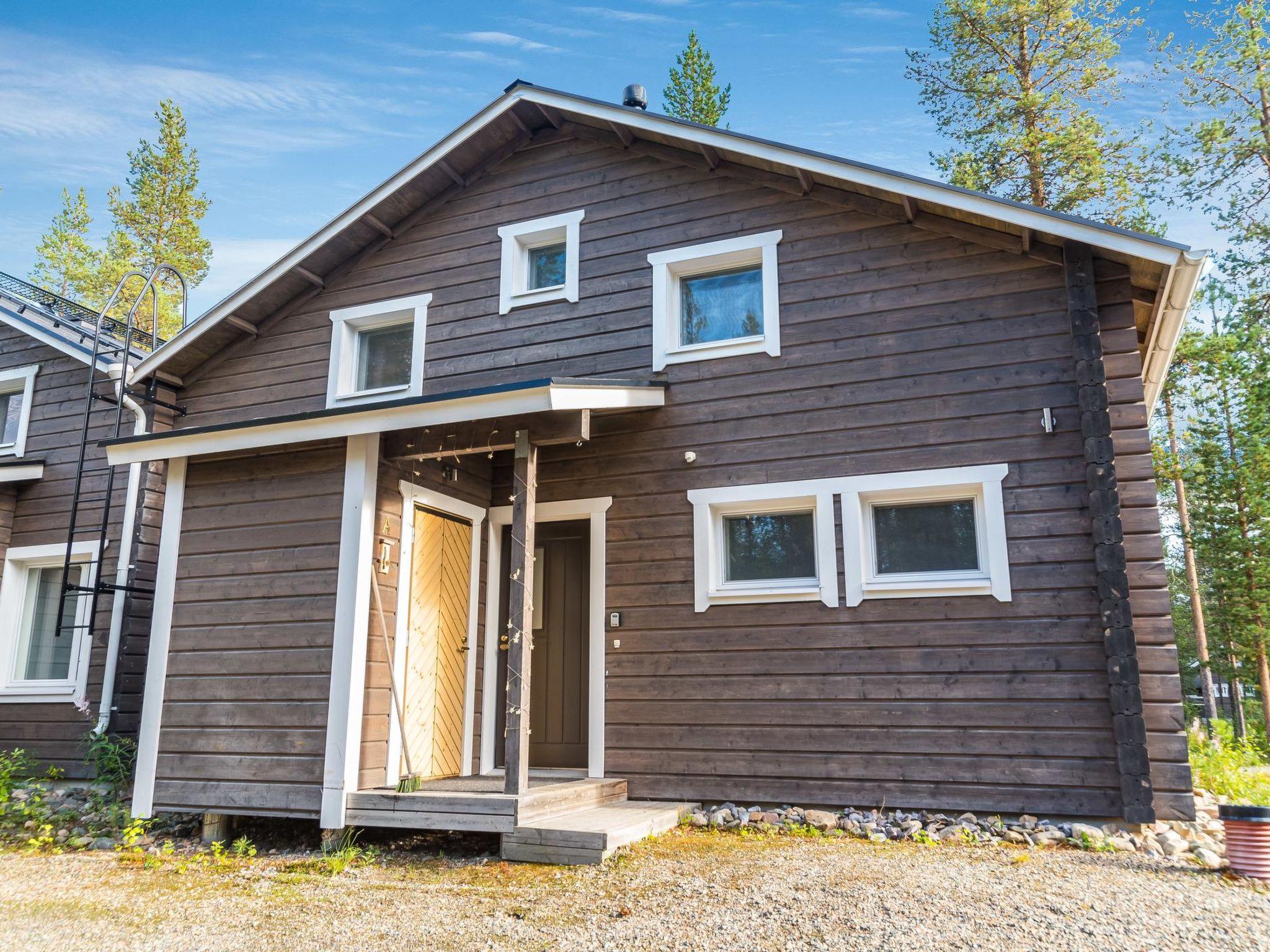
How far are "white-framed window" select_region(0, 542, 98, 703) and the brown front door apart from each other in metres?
4.91

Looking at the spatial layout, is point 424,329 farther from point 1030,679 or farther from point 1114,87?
point 1114,87

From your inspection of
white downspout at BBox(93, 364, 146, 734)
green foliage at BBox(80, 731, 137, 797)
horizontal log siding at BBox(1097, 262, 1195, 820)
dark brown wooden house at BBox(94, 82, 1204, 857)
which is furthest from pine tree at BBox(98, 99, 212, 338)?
horizontal log siding at BBox(1097, 262, 1195, 820)

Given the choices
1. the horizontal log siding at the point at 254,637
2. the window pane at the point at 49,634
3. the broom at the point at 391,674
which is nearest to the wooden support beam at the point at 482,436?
the horizontal log siding at the point at 254,637

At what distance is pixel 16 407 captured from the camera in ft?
35.7

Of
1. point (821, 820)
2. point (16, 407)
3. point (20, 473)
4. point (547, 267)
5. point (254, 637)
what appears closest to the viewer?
point (821, 820)

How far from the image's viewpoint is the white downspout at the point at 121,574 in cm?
896

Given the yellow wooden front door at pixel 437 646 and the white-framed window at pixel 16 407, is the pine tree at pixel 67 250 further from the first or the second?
the yellow wooden front door at pixel 437 646

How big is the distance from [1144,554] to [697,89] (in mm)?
15258

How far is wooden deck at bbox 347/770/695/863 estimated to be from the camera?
211 inches

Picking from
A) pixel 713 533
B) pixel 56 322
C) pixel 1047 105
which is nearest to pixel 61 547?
pixel 56 322

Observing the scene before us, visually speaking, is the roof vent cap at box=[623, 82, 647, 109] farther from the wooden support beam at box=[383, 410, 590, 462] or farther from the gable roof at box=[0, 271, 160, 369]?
the gable roof at box=[0, 271, 160, 369]

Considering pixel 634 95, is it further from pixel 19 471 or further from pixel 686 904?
pixel 19 471

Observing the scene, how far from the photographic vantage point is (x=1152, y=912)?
13.5 feet

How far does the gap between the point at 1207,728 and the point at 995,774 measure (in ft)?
31.5
